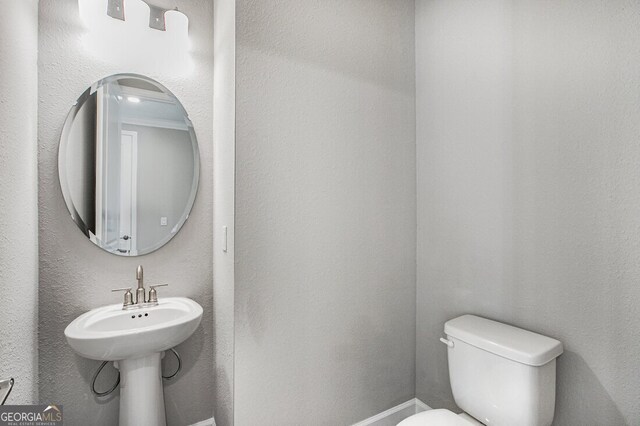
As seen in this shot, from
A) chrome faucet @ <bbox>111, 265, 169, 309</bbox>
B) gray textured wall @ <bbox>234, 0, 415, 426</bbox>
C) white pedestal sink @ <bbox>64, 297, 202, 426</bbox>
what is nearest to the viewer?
white pedestal sink @ <bbox>64, 297, 202, 426</bbox>

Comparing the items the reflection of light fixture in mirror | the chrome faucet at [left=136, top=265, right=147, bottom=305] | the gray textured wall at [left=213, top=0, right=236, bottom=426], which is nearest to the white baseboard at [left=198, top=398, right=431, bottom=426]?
the gray textured wall at [left=213, top=0, right=236, bottom=426]

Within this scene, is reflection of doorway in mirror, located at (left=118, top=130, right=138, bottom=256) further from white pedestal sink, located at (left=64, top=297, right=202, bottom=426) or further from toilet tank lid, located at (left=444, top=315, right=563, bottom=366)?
toilet tank lid, located at (left=444, top=315, right=563, bottom=366)

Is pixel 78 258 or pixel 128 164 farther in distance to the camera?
pixel 128 164

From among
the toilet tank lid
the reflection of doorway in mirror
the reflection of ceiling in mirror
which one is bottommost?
the toilet tank lid

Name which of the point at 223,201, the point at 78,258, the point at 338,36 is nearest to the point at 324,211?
the point at 223,201

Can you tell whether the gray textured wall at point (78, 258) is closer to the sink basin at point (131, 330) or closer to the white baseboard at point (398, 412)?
the sink basin at point (131, 330)

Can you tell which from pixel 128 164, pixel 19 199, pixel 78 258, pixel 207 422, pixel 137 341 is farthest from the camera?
pixel 207 422

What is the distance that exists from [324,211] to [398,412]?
4.00 ft

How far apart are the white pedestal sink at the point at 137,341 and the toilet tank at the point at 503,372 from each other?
1.18 meters

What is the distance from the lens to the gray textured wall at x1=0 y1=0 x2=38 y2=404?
1018 millimetres

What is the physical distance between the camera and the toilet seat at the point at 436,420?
1.23 meters

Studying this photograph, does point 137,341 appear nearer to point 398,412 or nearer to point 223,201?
point 223,201

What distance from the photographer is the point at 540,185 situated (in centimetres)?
134

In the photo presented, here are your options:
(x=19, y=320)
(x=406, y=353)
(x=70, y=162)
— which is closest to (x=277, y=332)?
(x=406, y=353)
